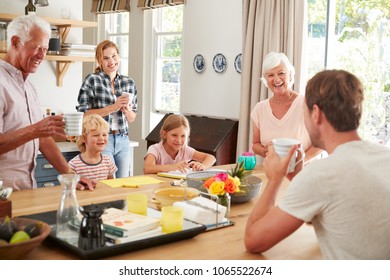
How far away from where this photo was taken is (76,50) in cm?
467

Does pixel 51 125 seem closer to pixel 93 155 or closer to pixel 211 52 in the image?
pixel 93 155

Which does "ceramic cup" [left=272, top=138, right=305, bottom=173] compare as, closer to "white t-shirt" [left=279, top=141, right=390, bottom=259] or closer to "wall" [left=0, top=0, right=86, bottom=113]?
"white t-shirt" [left=279, top=141, right=390, bottom=259]

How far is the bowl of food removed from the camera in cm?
219

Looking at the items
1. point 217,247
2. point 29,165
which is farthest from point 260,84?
point 217,247

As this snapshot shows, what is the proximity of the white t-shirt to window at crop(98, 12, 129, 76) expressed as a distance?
6155 mm

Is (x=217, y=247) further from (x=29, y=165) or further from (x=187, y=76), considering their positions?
(x=187, y=76)

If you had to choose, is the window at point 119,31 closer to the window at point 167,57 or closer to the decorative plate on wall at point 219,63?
the window at point 167,57

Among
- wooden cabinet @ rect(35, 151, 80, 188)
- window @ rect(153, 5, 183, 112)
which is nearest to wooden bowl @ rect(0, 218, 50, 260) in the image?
wooden cabinet @ rect(35, 151, 80, 188)

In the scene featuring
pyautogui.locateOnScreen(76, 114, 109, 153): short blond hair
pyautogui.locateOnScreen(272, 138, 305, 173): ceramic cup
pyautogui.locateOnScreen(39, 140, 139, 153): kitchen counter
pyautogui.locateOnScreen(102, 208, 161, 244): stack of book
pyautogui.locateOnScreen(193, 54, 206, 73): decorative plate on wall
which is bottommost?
pyautogui.locateOnScreen(39, 140, 139, 153): kitchen counter

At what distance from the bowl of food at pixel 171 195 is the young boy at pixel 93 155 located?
0.93m

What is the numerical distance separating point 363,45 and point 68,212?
138 inches

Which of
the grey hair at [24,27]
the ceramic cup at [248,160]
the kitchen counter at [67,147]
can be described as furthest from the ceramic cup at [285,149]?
the kitchen counter at [67,147]

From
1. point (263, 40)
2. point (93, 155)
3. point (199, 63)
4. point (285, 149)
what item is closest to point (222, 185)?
point (285, 149)

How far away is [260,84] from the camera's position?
5.12 m
